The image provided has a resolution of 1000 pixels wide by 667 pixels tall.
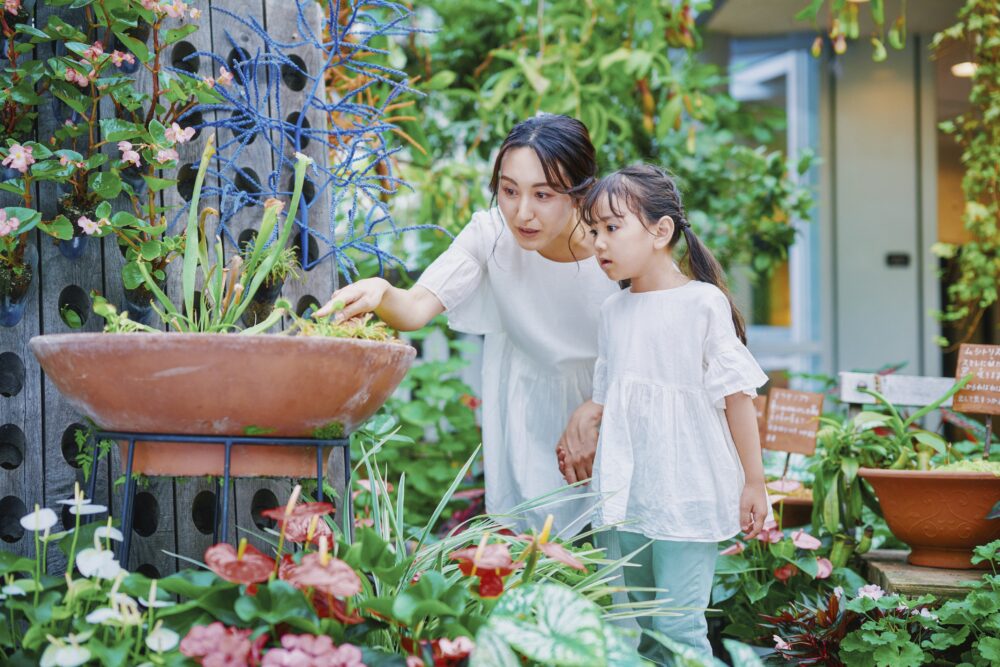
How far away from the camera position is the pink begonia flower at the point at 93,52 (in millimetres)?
1459

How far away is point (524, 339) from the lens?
1.99 m

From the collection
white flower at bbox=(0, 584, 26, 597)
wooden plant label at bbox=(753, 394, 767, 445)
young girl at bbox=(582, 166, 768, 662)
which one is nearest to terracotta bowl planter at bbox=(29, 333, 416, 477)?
white flower at bbox=(0, 584, 26, 597)

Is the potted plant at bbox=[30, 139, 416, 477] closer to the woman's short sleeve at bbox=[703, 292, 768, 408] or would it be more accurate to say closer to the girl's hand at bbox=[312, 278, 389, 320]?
the girl's hand at bbox=[312, 278, 389, 320]

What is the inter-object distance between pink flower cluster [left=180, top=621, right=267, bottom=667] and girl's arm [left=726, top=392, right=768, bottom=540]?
97 centimetres

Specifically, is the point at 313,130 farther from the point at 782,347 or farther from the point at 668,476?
the point at 782,347

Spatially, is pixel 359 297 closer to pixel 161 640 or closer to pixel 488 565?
pixel 488 565

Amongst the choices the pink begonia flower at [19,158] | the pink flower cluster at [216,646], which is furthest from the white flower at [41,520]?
the pink begonia flower at [19,158]

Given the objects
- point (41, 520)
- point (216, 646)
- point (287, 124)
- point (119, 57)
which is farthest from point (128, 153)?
point (216, 646)

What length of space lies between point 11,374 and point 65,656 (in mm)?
718

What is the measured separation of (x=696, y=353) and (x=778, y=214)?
7.88 feet

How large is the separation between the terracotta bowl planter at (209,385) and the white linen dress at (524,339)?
25.2 inches

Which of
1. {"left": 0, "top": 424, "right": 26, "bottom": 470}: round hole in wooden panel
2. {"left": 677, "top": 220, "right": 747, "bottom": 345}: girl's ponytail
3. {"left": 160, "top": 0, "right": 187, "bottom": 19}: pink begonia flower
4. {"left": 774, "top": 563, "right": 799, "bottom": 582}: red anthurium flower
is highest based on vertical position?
{"left": 160, "top": 0, "right": 187, "bottom": 19}: pink begonia flower

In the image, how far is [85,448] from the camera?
1.58 metres

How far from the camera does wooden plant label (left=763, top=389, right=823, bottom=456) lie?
233 centimetres
